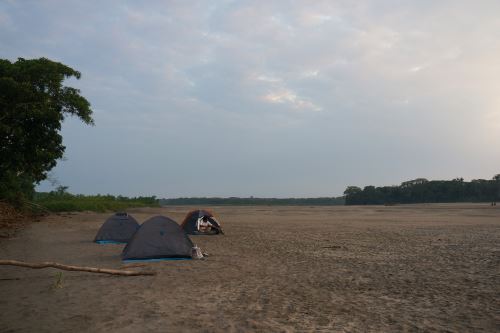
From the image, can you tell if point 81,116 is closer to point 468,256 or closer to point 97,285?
point 97,285

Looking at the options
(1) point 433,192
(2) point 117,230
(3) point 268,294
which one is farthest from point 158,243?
(1) point 433,192

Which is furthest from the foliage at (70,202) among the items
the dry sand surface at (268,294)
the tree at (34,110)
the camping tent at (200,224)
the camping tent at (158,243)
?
the camping tent at (158,243)

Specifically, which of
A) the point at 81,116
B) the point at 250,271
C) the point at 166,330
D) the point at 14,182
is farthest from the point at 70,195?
the point at 166,330

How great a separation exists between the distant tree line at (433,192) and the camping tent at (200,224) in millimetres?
63613

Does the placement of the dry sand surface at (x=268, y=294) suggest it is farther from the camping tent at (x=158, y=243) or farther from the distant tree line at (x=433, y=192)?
the distant tree line at (x=433, y=192)

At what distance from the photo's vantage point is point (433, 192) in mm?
75812

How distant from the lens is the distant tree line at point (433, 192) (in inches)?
2751

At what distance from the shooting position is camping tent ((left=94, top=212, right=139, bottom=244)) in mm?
15438

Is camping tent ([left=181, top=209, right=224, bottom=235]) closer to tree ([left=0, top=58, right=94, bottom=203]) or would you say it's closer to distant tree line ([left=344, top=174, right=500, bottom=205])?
tree ([left=0, top=58, right=94, bottom=203])

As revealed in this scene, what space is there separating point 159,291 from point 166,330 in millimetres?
2312

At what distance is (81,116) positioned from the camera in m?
18.7

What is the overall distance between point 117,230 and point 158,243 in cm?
560

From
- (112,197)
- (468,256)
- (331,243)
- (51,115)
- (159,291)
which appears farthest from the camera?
(112,197)

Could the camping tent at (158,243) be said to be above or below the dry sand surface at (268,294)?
above
